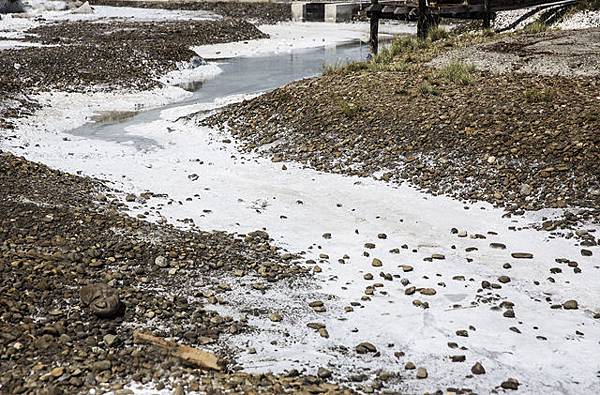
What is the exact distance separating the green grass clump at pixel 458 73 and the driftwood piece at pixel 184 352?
8954mm

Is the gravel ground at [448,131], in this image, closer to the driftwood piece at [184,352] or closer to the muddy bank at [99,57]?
the driftwood piece at [184,352]

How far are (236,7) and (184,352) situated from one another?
134 ft

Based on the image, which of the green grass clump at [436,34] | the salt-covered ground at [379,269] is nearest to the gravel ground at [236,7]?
the green grass clump at [436,34]

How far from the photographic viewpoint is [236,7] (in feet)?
145

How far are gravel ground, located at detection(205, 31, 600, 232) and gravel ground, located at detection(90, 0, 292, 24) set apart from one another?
2708 centimetres

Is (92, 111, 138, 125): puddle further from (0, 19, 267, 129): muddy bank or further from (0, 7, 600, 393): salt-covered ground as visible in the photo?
(0, 7, 600, 393): salt-covered ground

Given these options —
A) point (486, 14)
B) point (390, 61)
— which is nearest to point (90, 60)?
point (390, 61)

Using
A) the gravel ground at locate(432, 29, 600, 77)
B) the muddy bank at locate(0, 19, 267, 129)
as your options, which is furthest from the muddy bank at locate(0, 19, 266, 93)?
the gravel ground at locate(432, 29, 600, 77)

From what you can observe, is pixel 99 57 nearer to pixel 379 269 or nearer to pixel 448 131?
pixel 448 131

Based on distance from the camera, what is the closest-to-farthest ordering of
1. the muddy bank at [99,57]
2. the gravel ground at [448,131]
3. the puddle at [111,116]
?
the gravel ground at [448,131], the puddle at [111,116], the muddy bank at [99,57]

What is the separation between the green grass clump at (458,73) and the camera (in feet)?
42.9

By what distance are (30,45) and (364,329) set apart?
2192 centimetres

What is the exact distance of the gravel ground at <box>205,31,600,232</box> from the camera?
972 cm

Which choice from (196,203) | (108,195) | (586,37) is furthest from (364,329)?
(586,37)
